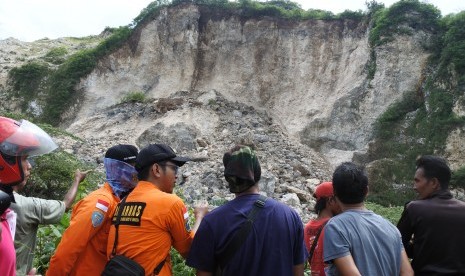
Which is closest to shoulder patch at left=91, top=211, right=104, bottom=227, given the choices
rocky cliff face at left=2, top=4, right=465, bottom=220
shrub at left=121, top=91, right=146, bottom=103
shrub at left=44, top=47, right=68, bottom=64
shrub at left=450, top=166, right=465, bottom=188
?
rocky cliff face at left=2, top=4, right=465, bottom=220

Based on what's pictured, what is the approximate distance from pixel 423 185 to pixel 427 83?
1717cm

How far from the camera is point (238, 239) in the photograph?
2623 millimetres

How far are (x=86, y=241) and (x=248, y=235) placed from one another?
1.07 m

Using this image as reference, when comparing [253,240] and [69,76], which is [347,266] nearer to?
[253,240]

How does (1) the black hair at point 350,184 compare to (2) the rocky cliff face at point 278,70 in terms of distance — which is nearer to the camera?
(1) the black hair at point 350,184

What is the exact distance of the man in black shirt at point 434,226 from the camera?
2.90m

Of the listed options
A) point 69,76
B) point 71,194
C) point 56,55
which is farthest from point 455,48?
point 56,55

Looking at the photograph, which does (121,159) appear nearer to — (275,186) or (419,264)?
(419,264)

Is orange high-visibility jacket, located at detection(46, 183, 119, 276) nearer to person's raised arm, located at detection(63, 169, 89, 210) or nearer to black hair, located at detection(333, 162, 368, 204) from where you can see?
person's raised arm, located at detection(63, 169, 89, 210)

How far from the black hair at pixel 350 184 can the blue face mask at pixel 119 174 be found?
1.45 m

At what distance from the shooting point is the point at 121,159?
3260 mm

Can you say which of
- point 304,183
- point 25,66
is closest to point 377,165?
point 304,183

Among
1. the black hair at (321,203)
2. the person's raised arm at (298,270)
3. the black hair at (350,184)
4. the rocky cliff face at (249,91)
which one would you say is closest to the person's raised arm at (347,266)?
the person's raised arm at (298,270)

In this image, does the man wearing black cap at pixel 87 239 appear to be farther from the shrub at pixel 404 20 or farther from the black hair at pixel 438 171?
the shrub at pixel 404 20
